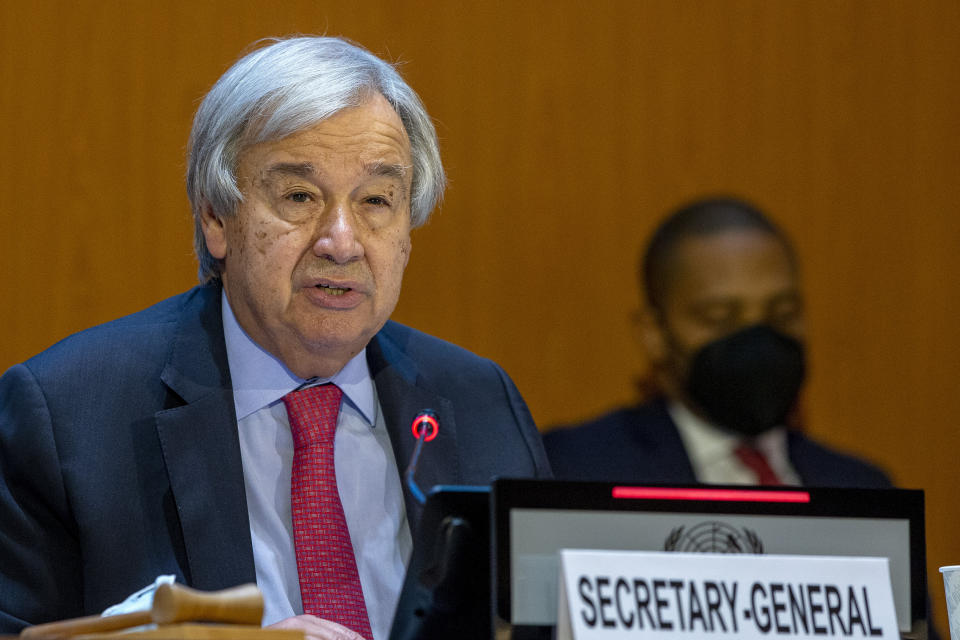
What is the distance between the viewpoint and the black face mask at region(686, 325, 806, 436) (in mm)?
3215

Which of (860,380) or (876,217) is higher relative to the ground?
(876,217)

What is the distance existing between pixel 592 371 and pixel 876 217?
3.16 feet

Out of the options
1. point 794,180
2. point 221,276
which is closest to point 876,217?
point 794,180

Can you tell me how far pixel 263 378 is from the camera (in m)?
2.00

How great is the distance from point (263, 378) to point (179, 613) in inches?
36.5

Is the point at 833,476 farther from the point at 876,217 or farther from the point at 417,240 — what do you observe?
the point at 417,240

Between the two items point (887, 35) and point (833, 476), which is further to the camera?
point (887, 35)

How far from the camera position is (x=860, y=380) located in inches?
134

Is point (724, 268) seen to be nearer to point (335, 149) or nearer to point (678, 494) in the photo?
point (335, 149)

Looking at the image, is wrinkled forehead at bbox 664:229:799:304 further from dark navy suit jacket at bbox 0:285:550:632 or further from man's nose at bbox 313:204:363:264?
man's nose at bbox 313:204:363:264

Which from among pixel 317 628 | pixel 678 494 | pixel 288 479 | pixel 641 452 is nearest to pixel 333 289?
pixel 288 479

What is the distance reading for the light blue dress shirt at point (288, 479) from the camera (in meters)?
1.82

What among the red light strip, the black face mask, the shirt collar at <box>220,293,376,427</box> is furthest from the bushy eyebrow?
the black face mask

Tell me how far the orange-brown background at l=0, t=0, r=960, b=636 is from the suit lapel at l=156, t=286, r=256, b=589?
1.06m
